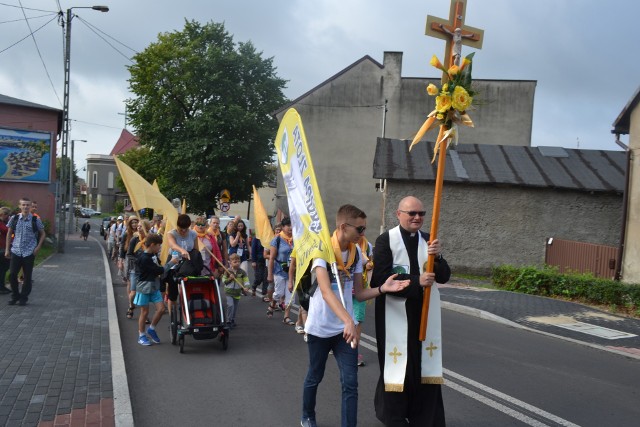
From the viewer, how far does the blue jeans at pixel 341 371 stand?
4246 millimetres

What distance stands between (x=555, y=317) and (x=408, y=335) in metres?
8.38

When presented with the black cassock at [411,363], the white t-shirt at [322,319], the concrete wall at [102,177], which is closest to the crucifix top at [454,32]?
the black cassock at [411,363]

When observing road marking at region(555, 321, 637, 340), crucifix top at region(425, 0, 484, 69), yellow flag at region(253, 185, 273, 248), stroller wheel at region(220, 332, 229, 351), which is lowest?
road marking at region(555, 321, 637, 340)

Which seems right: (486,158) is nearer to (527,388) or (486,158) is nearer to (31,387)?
(527,388)

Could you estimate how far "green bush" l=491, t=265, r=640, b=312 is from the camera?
42.4ft

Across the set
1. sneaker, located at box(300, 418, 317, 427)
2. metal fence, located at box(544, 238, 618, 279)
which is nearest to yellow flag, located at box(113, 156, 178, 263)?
sneaker, located at box(300, 418, 317, 427)

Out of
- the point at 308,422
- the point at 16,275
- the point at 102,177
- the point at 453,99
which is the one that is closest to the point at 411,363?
the point at 308,422

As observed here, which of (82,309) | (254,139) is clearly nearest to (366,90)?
(254,139)

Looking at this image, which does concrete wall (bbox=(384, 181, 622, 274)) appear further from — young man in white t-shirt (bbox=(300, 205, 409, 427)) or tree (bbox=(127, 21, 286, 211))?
tree (bbox=(127, 21, 286, 211))

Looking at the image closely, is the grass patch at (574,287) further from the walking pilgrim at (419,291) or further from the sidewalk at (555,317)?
the walking pilgrim at (419,291)

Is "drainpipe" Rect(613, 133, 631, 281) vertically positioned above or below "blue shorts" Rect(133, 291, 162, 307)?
above

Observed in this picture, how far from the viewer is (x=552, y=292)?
1494cm

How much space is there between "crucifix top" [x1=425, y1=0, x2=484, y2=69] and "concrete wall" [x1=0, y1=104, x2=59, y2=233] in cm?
2614

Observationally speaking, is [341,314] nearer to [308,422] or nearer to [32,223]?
[308,422]
